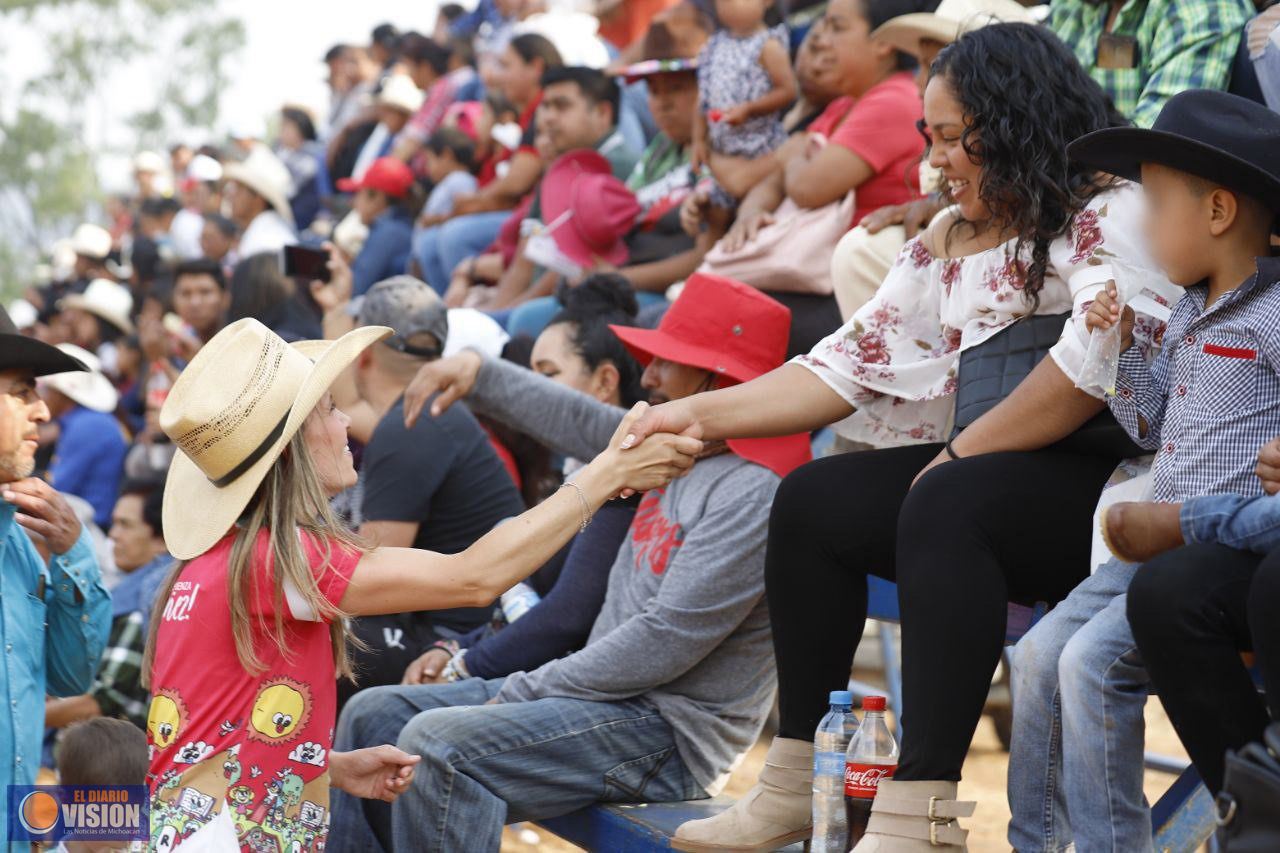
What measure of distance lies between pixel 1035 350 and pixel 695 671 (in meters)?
1.22

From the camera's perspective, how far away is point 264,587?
303cm

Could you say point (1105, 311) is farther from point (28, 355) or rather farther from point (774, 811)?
point (28, 355)

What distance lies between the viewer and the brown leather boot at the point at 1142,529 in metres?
2.59

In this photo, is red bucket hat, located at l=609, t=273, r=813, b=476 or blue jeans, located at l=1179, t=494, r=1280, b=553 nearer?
blue jeans, located at l=1179, t=494, r=1280, b=553

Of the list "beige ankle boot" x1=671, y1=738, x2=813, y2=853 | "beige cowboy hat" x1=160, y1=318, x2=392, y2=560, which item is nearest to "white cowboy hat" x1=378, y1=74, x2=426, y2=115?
"beige cowboy hat" x1=160, y1=318, x2=392, y2=560

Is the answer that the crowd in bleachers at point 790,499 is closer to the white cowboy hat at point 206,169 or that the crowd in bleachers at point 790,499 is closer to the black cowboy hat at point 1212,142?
the black cowboy hat at point 1212,142

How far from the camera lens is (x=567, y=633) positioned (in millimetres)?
4207

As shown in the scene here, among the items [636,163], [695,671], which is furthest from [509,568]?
[636,163]

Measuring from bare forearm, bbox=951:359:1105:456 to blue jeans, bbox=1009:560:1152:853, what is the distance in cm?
38

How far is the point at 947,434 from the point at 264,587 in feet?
5.34

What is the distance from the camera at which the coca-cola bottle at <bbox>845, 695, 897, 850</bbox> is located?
115 inches

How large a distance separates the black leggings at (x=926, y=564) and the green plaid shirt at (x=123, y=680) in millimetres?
3251

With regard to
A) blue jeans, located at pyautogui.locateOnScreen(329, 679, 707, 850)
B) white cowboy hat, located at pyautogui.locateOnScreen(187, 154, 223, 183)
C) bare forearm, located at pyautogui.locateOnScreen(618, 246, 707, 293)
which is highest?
bare forearm, located at pyautogui.locateOnScreen(618, 246, 707, 293)

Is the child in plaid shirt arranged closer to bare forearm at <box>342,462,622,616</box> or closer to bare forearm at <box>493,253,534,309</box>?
bare forearm at <box>342,462,622,616</box>
